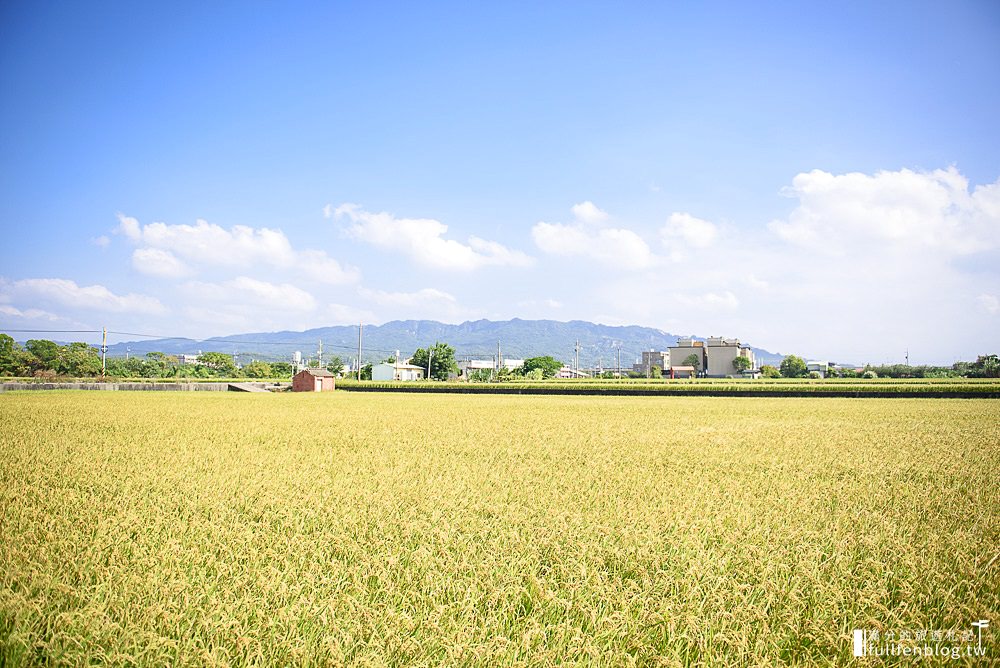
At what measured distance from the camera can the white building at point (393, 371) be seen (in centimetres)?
11431

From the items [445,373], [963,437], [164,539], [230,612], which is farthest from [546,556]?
[445,373]

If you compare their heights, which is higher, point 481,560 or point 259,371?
point 481,560

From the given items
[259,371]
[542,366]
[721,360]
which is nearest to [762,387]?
[259,371]

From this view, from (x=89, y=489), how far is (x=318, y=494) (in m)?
3.01

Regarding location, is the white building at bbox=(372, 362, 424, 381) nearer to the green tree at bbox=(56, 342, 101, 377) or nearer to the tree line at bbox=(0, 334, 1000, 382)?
the tree line at bbox=(0, 334, 1000, 382)

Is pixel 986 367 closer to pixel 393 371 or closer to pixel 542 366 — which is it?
pixel 542 366

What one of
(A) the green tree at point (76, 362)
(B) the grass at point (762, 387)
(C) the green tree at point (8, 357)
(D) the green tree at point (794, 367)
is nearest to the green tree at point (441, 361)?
(B) the grass at point (762, 387)

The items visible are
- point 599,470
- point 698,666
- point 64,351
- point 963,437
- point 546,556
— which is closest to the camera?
point 698,666

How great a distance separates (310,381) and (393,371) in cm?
5161

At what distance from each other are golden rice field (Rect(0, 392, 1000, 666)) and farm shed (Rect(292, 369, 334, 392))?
5467cm

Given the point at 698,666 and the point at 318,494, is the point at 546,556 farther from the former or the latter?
the point at 318,494

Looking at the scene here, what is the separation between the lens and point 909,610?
3.76 metres

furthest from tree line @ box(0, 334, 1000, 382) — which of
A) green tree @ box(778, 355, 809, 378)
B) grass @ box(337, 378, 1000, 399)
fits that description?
grass @ box(337, 378, 1000, 399)

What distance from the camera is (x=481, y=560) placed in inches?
175
